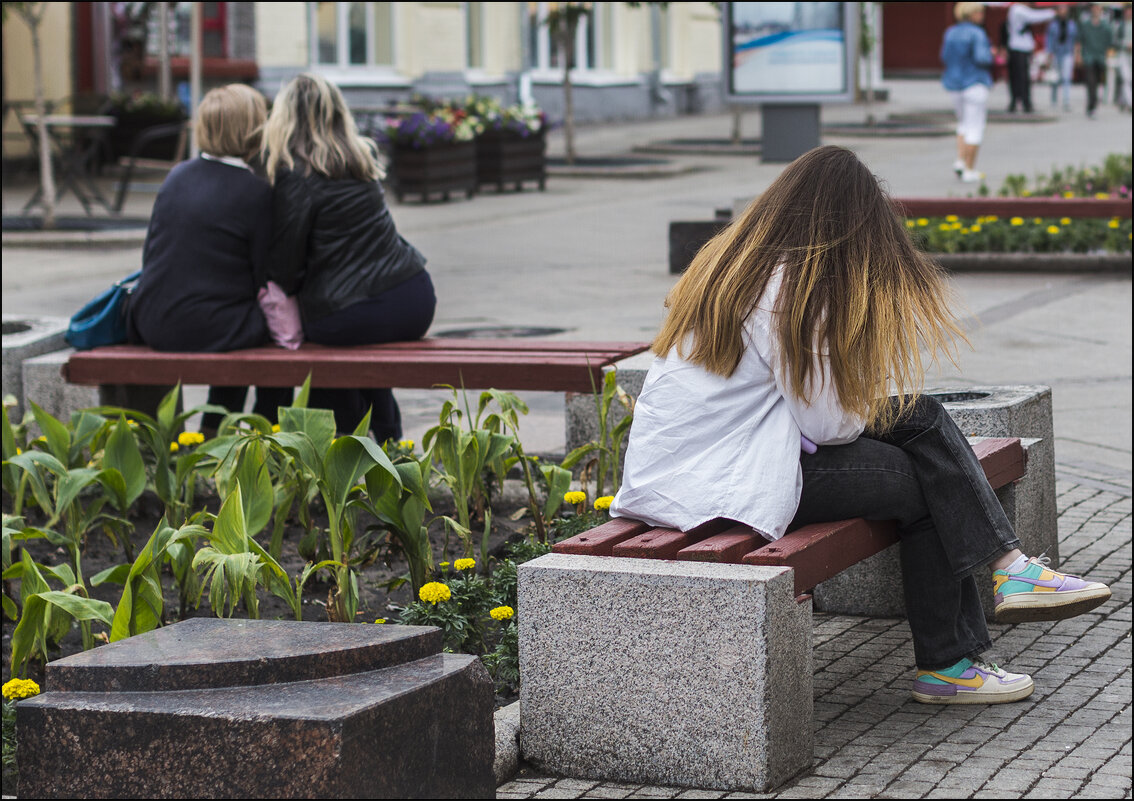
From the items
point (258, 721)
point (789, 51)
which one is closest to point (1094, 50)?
point (789, 51)

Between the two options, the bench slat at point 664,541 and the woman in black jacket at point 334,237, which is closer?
the bench slat at point 664,541

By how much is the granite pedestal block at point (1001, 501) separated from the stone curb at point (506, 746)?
4.53ft

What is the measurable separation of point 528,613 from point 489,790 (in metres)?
0.81

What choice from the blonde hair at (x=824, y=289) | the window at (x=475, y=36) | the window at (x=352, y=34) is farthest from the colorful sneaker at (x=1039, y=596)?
the window at (x=475, y=36)

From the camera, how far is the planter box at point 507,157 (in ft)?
64.0

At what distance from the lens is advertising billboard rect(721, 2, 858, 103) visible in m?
18.0

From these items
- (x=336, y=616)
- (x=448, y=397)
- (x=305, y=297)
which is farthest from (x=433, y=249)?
(x=336, y=616)

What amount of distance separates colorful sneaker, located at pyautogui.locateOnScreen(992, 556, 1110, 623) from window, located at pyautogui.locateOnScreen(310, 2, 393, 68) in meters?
22.6

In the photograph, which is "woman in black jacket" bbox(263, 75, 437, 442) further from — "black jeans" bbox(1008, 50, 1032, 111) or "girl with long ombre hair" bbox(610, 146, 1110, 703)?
"black jeans" bbox(1008, 50, 1032, 111)

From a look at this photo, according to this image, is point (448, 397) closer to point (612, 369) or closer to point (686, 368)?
point (612, 369)

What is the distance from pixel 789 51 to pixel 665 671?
15.6m

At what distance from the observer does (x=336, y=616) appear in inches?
168

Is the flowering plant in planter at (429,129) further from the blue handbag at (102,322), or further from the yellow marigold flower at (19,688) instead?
the yellow marigold flower at (19,688)

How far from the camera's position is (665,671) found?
3.51m
